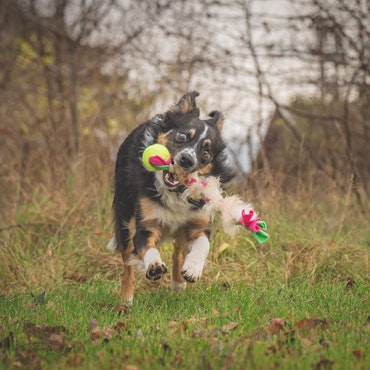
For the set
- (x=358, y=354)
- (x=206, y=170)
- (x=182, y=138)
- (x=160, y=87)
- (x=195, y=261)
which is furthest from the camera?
(x=160, y=87)

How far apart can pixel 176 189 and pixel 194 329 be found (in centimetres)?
157

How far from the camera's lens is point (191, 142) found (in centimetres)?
504

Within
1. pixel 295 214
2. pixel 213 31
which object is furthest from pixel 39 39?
pixel 295 214

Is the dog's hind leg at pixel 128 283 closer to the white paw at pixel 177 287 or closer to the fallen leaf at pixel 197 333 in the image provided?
the white paw at pixel 177 287

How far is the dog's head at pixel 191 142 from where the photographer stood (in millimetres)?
4871

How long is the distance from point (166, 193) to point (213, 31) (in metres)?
4.47

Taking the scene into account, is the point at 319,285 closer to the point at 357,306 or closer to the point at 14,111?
the point at 357,306

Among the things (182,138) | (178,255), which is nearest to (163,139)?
(182,138)

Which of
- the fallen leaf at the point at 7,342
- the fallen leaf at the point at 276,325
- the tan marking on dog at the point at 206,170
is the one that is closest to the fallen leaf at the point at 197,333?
the fallen leaf at the point at 276,325

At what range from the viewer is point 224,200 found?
4.82m

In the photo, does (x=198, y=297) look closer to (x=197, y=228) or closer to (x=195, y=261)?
(x=195, y=261)

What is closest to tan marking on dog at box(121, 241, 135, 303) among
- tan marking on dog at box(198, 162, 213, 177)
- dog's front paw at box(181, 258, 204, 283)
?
dog's front paw at box(181, 258, 204, 283)

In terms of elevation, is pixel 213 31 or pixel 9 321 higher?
pixel 213 31

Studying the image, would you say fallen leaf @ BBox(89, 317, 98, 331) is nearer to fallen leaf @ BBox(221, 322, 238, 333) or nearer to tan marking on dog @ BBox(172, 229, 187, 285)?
fallen leaf @ BBox(221, 322, 238, 333)
